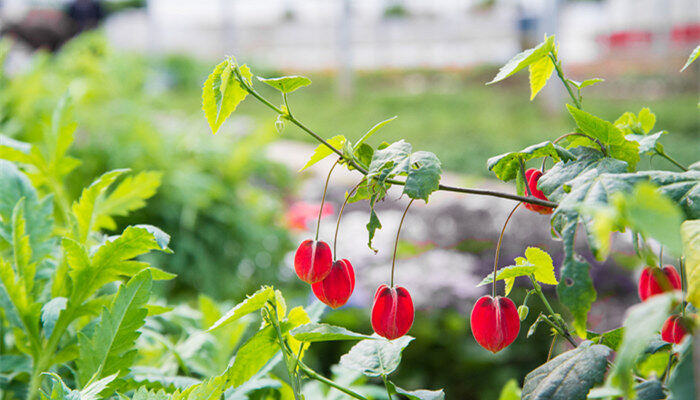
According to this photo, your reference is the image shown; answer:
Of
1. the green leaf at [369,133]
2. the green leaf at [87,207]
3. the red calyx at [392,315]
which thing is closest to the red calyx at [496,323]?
the red calyx at [392,315]

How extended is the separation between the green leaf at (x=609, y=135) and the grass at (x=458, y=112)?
194 inches

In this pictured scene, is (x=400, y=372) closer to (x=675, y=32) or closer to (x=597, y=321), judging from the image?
(x=597, y=321)

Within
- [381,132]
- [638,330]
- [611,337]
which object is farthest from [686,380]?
[381,132]

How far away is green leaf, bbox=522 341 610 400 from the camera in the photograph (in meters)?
0.42

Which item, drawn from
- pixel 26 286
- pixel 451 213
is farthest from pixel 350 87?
pixel 26 286

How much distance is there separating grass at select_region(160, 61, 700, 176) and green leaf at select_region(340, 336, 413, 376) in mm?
4991

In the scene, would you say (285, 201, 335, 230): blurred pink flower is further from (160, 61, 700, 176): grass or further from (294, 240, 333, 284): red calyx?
(160, 61, 700, 176): grass

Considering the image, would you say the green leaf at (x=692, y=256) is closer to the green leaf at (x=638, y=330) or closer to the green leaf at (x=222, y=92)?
the green leaf at (x=638, y=330)

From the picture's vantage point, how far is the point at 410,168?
457 mm

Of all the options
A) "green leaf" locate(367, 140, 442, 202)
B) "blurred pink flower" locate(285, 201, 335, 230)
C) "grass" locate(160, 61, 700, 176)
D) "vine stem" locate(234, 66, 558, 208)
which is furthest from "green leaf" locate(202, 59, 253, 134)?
"grass" locate(160, 61, 700, 176)

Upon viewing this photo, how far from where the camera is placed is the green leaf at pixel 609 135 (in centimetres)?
49

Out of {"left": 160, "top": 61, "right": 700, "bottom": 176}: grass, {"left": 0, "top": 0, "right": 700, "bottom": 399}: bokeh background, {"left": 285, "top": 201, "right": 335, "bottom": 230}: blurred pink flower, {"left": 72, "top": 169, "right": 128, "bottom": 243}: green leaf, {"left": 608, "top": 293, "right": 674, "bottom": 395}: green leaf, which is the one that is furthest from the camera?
{"left": 160, "top": 61, "right": 700, "bottom": 176}: grass

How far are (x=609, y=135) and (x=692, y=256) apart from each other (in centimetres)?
16

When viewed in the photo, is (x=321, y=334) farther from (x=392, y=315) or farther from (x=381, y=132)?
(x=381, y=132)
